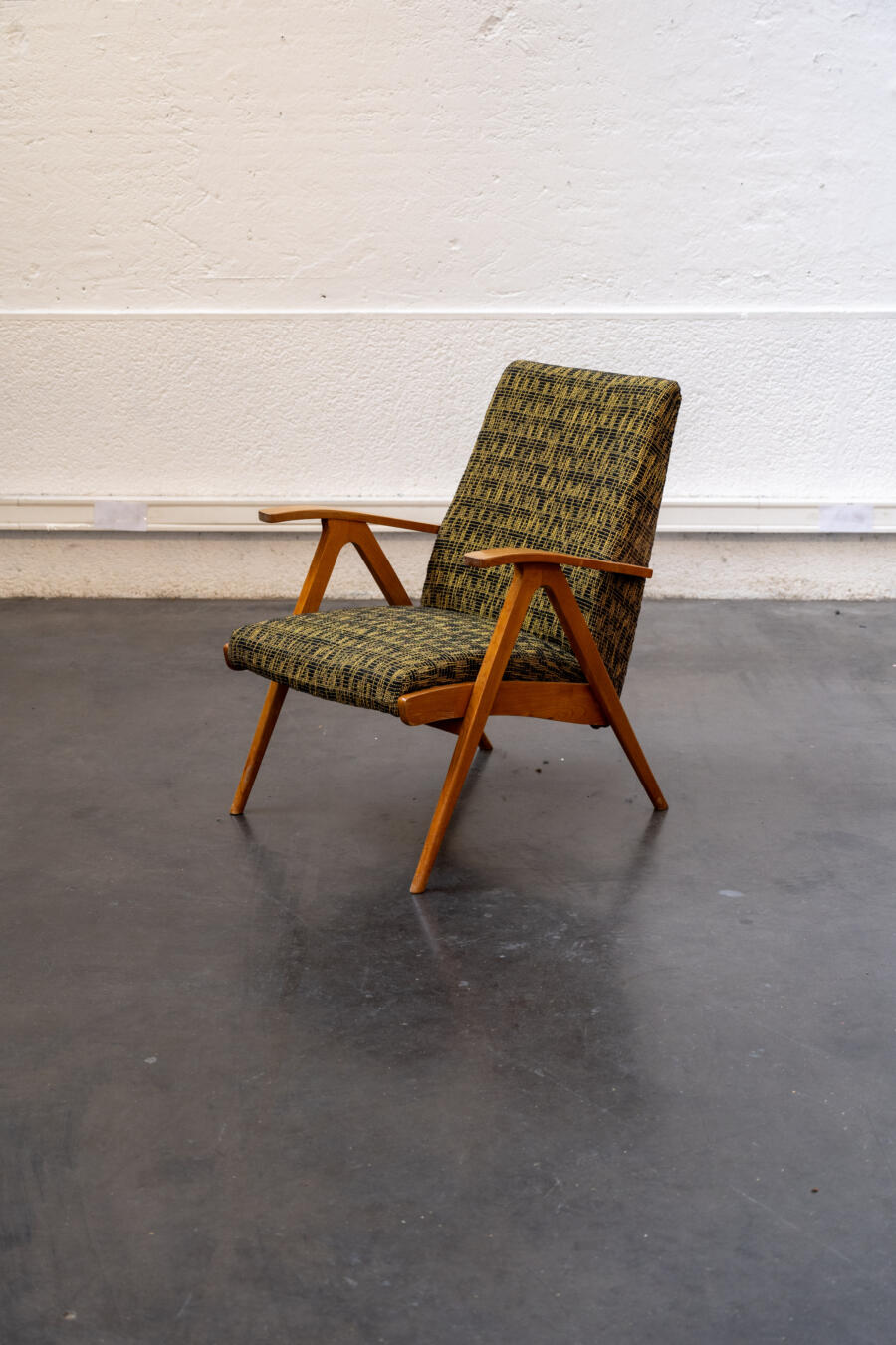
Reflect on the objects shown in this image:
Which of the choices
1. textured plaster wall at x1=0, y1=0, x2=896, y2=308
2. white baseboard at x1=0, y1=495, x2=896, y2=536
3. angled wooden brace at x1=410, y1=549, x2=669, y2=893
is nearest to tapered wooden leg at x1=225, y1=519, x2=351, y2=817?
angled wooden brace at x1=410, y1=549, x2=669, y2=893

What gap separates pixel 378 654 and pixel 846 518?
293cm

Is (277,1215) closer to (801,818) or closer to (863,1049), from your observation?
(863,1049)

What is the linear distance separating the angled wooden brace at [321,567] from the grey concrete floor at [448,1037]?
13 cm

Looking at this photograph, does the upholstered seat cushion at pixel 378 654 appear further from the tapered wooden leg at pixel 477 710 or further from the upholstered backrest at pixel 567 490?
the upholstered backrest at pixel 567 490

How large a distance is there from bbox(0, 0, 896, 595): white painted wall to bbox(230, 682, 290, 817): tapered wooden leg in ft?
7.03

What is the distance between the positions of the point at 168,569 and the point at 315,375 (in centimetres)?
95

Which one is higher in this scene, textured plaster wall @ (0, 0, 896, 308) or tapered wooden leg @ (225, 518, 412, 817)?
textured plaster wall @ (0, 0, 896, 308)

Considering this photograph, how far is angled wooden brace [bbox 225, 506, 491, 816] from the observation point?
3113 millimetres

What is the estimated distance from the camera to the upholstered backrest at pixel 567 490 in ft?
10.1

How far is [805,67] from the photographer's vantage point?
478cm

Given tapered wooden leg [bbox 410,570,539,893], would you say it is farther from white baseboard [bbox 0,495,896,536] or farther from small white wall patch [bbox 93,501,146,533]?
small white wall patch [bbox 93,501,146,533]

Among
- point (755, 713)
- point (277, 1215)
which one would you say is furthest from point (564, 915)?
point (755, 713)

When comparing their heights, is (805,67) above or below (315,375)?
above

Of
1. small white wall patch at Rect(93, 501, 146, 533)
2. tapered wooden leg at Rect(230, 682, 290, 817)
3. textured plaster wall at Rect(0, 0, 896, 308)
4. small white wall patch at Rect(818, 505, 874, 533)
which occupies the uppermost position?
textured plaster wall at Rect(0, 0, 896, 308)
